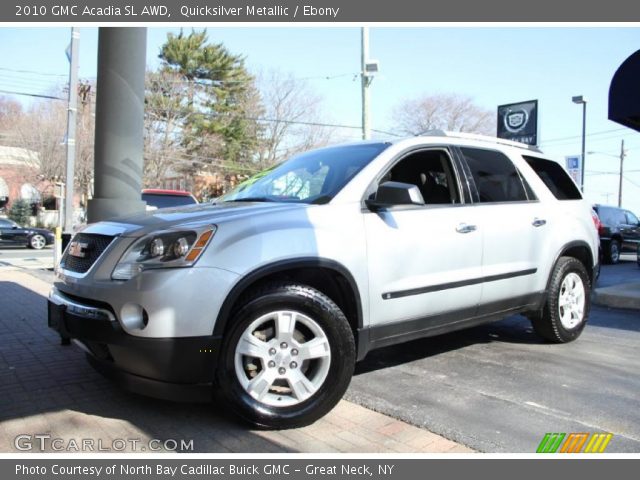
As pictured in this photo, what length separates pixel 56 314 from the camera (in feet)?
11.3

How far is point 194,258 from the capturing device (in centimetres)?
298

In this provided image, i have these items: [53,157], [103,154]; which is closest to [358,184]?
[103,154]

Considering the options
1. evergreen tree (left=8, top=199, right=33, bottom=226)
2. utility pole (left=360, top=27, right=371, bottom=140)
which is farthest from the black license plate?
evergreen tree (left=8, top=199, right=33, bottom=226)

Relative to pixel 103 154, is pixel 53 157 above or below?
above

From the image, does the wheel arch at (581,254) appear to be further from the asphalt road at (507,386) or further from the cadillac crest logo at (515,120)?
the cadillac crest logo at (515,120)

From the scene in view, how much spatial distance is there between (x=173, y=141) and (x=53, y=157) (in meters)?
8.35

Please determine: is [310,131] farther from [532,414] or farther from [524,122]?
[532,414]

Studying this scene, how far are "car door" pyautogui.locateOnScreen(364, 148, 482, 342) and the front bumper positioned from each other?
1199 millimetres

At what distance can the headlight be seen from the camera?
299 cm

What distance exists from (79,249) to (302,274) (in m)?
1.48

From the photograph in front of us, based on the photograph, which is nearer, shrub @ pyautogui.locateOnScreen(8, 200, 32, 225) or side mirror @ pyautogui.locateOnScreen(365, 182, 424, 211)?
side mirror @ pyautogui.locateOnScreen(365, 182, 424, 211)

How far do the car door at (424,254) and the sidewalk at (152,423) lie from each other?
682mm

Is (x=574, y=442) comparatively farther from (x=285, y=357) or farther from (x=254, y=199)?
(x=254, y=199)

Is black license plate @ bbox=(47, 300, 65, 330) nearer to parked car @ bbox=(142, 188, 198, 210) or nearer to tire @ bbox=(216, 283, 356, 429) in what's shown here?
tire @ bbox=(216, 283, 356, 429)
